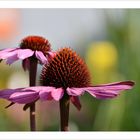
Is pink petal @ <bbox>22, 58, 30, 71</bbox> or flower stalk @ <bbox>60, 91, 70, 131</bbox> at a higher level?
pink petal @ <bbox>22, 58, 30, 71</bbox>

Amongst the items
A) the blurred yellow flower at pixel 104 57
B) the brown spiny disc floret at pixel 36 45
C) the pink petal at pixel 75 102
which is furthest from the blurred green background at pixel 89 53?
the pink petal at pixel 75 102

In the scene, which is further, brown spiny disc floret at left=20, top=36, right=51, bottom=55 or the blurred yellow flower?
the blurred yellow flower

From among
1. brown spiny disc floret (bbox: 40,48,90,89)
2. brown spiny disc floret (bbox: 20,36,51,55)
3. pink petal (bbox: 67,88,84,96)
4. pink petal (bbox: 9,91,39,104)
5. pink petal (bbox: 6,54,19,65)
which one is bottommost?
pink petal (bbox: 9,91,39,104)

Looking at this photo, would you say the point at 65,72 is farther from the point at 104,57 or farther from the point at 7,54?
the point at 104,57

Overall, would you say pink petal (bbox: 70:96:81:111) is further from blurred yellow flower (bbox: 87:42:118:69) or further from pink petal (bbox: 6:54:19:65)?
blurred yellow flower (bbox: 87:42:118:69)

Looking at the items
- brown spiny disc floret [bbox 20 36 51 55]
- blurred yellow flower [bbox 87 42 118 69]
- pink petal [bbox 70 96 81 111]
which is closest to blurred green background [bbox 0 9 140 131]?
blurred yellow flower [bbox 87 42 118 69]

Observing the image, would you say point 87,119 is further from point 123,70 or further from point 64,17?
point 64,17
